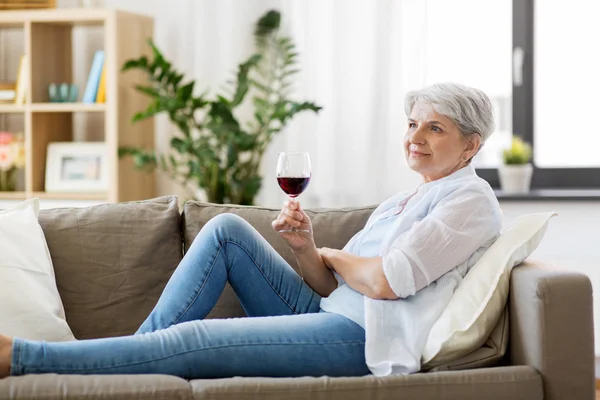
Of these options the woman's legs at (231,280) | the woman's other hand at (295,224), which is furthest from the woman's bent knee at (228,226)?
the woman's other hand at (295,224)

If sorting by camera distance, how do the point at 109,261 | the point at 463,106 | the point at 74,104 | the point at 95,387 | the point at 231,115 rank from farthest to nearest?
the point at 74,104
the point at 231,115
the point at 109,261
the point at 463,106
the point at 95,387

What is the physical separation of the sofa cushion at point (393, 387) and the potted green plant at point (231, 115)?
1974 mm

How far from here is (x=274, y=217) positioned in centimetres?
260

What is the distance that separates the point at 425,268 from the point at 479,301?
15cm

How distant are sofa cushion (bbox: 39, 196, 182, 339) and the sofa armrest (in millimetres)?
1104

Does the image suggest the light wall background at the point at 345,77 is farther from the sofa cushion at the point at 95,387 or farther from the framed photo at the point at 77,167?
the sofa cushion at the point at 95,387

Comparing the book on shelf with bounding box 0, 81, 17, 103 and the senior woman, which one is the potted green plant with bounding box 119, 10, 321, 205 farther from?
the senior woman

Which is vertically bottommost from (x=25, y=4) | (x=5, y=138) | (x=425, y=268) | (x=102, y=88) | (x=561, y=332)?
(x=561, y=332)

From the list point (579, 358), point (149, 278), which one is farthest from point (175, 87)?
point (579, 358)

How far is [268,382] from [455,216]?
59cm

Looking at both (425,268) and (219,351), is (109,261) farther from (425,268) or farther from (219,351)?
(425,268)

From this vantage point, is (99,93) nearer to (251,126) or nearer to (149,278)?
(251,126)

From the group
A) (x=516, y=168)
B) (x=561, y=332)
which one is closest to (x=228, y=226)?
(x=561, y=332)

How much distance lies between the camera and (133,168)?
4.04 meters
